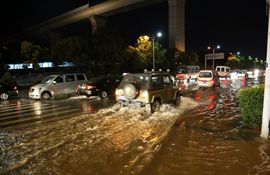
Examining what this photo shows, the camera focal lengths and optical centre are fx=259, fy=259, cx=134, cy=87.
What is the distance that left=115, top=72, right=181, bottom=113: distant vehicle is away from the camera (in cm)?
1149

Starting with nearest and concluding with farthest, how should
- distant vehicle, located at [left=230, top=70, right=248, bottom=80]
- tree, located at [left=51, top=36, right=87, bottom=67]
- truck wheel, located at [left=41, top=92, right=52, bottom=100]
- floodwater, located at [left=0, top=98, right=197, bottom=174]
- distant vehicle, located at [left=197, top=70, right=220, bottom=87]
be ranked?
floodwater, located at [left=0, top=98, right=197, bottom=174], truck wheel, located at [left=41, top=92, right=52, bottom=100], distant vehicle, located at [left=197, top=70, right=220, bottom=87], tree, located at [left=51, top=36, right=87, bottom=67], distant vehicle, located at [left=230, top=70, right=248, bottom=80]

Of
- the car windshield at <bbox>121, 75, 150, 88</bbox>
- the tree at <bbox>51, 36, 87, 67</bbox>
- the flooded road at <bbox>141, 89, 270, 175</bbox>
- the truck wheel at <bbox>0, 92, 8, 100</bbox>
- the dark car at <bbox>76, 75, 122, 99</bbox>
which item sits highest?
the tree at <bbox>51, 36, 87, 67</bbox>

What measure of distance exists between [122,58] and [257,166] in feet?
109

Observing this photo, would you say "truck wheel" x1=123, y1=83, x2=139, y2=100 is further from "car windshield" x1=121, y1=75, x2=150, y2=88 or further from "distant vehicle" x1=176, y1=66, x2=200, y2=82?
"distant vehicle" x1=176, y1=66, x2=200, y2=82

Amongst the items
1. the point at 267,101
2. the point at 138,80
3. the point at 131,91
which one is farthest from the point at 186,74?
the point at 267,101

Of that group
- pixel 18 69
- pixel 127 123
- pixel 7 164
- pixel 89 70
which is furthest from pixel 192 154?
pixel 18 69

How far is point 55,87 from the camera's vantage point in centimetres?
1852

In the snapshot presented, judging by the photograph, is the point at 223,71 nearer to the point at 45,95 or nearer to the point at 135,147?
the point at 45,95

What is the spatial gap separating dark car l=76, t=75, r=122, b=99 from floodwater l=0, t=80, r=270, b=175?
6.99 meters

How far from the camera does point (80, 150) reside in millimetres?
6934

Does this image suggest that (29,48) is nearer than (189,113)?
No

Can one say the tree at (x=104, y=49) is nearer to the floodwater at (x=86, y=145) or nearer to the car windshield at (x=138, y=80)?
the car windshield at (x=138, y=80)

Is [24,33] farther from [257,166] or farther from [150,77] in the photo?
[257,166]

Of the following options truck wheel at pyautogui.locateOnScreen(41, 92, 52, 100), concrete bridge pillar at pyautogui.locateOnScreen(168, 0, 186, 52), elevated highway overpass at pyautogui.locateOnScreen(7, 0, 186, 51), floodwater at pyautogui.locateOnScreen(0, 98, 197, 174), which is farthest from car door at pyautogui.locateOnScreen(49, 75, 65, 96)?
concrete bridge pillar at pyautogui.locateOnScreen(168, 0, 186, 52)
